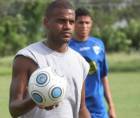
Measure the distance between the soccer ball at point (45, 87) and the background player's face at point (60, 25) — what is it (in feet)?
1.22

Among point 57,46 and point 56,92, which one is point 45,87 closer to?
point 56,92

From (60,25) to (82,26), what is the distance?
243cm

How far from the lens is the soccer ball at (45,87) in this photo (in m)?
4.11

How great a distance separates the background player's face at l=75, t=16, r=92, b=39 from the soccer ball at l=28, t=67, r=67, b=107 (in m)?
2.75

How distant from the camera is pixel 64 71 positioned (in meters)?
4.51

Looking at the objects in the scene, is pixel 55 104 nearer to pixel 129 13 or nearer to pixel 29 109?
pixel 29 109

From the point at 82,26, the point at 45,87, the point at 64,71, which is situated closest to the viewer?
the point at 45,87

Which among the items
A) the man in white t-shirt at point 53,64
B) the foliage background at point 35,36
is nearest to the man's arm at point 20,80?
the man in white t-shirt at point 53,64

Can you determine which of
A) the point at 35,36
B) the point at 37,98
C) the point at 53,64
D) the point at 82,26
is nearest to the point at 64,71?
the point at 53,64

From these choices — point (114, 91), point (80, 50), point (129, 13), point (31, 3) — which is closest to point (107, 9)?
point (129, 13)

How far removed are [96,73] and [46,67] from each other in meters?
2.80

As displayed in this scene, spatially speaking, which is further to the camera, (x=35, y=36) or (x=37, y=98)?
(x=35, y=36)

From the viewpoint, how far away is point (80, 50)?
274 inches

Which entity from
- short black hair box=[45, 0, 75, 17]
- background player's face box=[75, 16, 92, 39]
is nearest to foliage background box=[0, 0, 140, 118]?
background player's face box=[75, 16, 92, 39]
